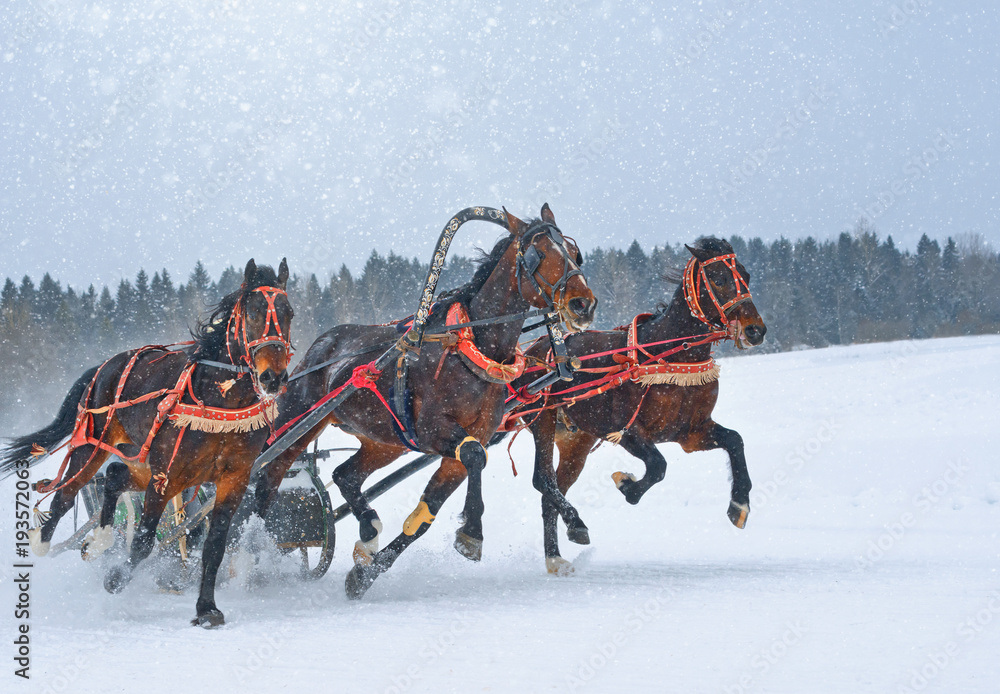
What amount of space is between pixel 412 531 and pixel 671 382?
237cm

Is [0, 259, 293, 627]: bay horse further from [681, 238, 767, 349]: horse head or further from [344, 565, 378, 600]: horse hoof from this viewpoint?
[681, 238, 767, 349]: horse head

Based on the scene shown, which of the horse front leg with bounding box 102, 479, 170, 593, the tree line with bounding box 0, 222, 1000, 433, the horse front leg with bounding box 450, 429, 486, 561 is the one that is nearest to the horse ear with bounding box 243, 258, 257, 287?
the horse front leg with bounding box 102, 479, 170, 593

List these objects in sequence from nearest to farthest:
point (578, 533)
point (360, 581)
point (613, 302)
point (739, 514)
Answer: point (360, 581) < point (739, 514) < point (578, 533) < point (613, 302)

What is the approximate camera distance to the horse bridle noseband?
544 centimetres

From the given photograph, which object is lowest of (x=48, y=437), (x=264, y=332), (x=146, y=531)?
(x=146, y=531)

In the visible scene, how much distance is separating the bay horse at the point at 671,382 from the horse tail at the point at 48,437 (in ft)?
11.1

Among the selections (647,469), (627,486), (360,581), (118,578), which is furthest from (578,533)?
(118,578)

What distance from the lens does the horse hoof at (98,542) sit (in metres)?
6.25

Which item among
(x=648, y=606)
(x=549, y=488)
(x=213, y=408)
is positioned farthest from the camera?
(x=549, y=488)

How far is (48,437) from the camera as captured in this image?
21.8 ft

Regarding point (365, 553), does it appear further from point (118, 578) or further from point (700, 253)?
point (700, 253)

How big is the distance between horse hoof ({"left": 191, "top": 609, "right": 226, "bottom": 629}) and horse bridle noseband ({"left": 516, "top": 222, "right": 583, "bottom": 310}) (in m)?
2.65

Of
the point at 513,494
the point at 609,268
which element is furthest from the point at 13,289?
the point at 513,494

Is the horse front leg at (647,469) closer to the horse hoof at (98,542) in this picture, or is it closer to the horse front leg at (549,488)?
the horse front leg at (549,488)
